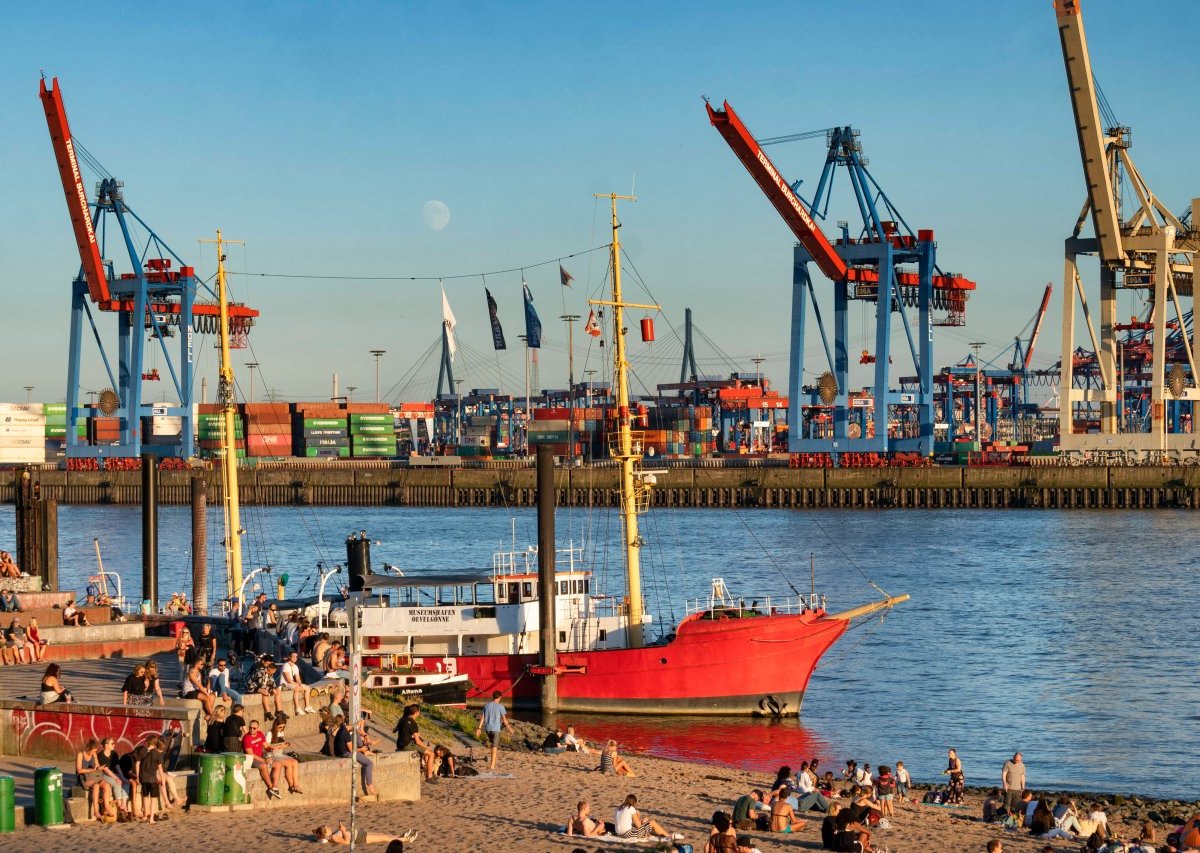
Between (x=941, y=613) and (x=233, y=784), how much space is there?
3571 cm

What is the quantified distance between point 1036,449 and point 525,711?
125m

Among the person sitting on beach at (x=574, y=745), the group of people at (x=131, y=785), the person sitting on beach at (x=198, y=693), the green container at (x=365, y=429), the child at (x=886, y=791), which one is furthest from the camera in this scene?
the green container at (x=365, y=429)

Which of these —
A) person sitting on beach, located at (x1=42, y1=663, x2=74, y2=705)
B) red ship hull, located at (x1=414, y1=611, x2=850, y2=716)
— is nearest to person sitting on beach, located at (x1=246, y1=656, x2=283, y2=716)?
person sitting on beach, located at (x1=42, y1=663, x2=74, y2=705)

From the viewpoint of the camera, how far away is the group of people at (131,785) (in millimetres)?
16875

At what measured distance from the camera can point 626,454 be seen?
31.2 m

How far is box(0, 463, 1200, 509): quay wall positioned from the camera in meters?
95.7

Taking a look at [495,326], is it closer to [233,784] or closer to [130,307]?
[130,307]

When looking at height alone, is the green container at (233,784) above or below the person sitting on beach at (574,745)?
above

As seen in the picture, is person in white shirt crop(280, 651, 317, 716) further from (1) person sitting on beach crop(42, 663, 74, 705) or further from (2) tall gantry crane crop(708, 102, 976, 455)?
(2) tall gantry crane crop(708, 102, 976, 455)

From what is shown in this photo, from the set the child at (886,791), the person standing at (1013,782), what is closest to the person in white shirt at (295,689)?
the child at (886,791)

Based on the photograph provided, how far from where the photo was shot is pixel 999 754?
→ 97.0 feet

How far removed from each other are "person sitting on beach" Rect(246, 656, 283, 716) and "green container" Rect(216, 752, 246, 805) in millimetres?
1983

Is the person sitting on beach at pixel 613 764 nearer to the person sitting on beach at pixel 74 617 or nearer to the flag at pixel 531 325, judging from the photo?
the person sitting on beach at pixel 74 617

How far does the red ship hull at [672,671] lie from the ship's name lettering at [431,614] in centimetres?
93
